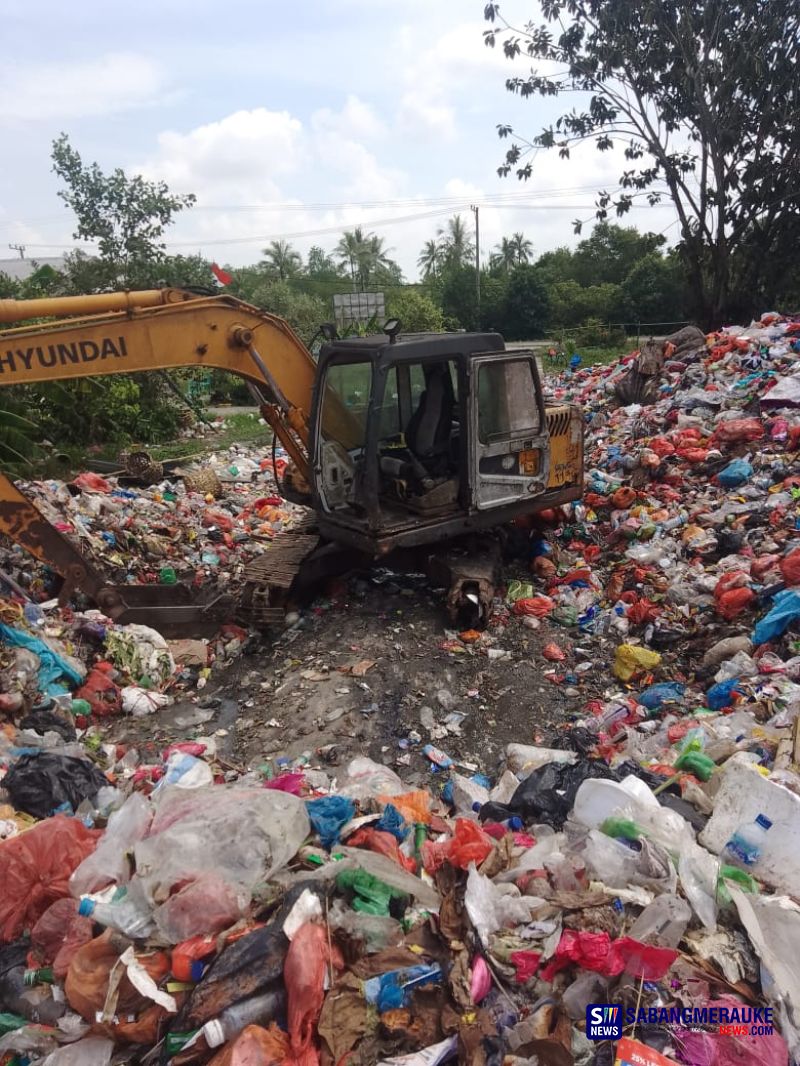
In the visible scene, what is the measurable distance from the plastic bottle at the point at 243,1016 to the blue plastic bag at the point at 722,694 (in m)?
3.12

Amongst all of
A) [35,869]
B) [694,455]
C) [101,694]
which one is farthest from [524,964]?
[694,455]

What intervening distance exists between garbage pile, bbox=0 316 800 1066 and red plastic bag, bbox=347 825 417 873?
0.4 inches

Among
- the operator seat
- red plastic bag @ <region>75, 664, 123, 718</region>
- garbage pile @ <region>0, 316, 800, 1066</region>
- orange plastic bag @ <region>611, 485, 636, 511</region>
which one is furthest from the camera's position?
orange plastic bag @ <region>611, 485, 636, 511</region>

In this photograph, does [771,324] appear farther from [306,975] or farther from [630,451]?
[306,975]

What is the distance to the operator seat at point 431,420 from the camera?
544 cm

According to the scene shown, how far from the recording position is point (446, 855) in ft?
8.86

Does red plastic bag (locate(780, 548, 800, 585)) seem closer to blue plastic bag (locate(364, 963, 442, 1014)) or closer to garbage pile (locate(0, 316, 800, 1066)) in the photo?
garbage pile (locate(0, 316, 800, 1066))

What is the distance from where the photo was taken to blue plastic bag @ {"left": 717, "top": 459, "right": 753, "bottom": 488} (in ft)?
23.3

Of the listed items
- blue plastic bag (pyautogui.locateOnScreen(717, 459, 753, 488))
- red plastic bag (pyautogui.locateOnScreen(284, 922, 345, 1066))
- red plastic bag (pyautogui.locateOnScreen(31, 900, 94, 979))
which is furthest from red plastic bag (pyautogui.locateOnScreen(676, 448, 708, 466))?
red plastic bag (pyautogui.locateOnScreen(31, 900, 94, 979))

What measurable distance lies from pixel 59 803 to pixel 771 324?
11.2 m

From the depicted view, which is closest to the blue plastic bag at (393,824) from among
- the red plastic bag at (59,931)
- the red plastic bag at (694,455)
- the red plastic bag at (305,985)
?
the red plastic bag at (305,985)

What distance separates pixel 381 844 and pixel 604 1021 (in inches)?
39.2

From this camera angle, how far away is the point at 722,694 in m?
4.30

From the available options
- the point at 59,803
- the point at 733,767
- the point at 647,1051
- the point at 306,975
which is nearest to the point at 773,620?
the point at 733,767
